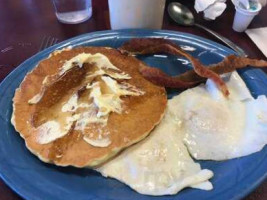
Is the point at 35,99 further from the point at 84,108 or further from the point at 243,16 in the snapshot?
the point at 243,16

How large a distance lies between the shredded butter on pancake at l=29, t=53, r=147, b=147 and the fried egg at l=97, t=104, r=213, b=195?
0.07m

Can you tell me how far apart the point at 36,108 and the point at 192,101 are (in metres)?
0.47

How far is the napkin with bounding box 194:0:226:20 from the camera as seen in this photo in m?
1.38

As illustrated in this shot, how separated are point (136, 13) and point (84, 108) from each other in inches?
20.5

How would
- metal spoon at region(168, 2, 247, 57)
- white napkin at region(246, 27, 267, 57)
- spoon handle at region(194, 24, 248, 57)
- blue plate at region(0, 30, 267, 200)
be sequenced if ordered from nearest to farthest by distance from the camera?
blue plate at region(0, 30, 267, 200)
spoon handle at region(194, 24, 248, 57)
white napkin at region(246, 27, 267, 57)
metal spoon at region(168, 2, 247, 57)

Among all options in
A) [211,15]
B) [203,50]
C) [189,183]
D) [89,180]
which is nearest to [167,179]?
[189,183]

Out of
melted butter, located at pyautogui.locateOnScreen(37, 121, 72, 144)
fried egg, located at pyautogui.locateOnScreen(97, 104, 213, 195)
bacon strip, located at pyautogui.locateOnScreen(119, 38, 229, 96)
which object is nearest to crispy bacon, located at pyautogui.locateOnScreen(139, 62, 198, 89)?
bacon strip, located at pyautogui.locateOnScreen(119, 38, 229, 96)

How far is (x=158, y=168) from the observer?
0.83 meters

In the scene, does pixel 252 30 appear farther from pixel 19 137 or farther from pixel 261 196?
pixel 19 137

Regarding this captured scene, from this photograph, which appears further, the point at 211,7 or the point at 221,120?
the point at 211,7

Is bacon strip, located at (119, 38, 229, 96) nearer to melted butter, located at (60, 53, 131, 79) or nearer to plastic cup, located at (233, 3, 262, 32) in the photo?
melted butter, located at (60, 53, 131, 79)

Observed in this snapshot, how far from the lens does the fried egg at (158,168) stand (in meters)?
0.80

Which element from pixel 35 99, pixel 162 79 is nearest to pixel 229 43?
pixel 162 79

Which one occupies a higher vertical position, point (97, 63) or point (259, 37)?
point (97, 63)
